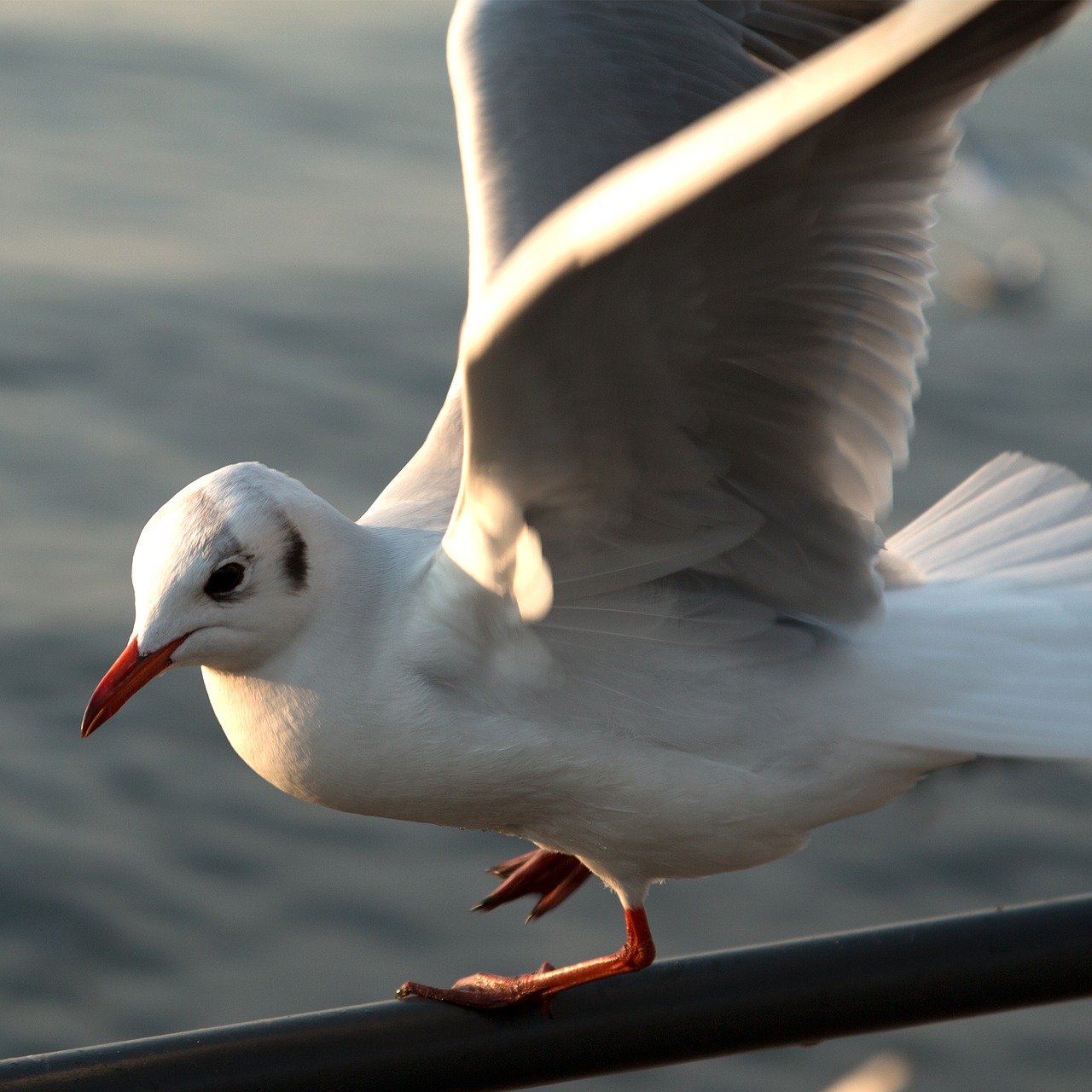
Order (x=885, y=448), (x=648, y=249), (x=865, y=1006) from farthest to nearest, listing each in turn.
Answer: (x=885, y=448)
(x=865, y=1006)
(x=648, y=249)

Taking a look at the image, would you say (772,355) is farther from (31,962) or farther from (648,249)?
(31,962)

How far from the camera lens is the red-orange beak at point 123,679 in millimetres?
1716

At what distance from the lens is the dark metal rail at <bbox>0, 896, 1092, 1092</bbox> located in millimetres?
1581

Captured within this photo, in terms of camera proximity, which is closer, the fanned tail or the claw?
the fanned tail

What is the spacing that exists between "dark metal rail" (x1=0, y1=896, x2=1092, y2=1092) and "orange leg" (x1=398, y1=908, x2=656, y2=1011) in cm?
8

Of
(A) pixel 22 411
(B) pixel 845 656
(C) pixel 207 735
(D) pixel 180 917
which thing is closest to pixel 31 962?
(D) pixel 180 917

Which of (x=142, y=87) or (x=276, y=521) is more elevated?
(x=276, y=521)

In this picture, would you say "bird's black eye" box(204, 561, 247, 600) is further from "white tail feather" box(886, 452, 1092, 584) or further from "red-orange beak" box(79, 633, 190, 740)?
"white tail feather" box(886, 452, 1092, 584)

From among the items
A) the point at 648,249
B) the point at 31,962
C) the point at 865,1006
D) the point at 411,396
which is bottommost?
the point at 31,962

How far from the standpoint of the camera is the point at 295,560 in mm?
1760

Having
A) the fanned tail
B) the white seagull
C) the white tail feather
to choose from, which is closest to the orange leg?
the white seagull

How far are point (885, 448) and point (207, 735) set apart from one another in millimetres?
3455

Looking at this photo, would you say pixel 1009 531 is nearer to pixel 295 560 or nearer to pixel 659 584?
pixel 659 584

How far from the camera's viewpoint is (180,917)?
479cm
